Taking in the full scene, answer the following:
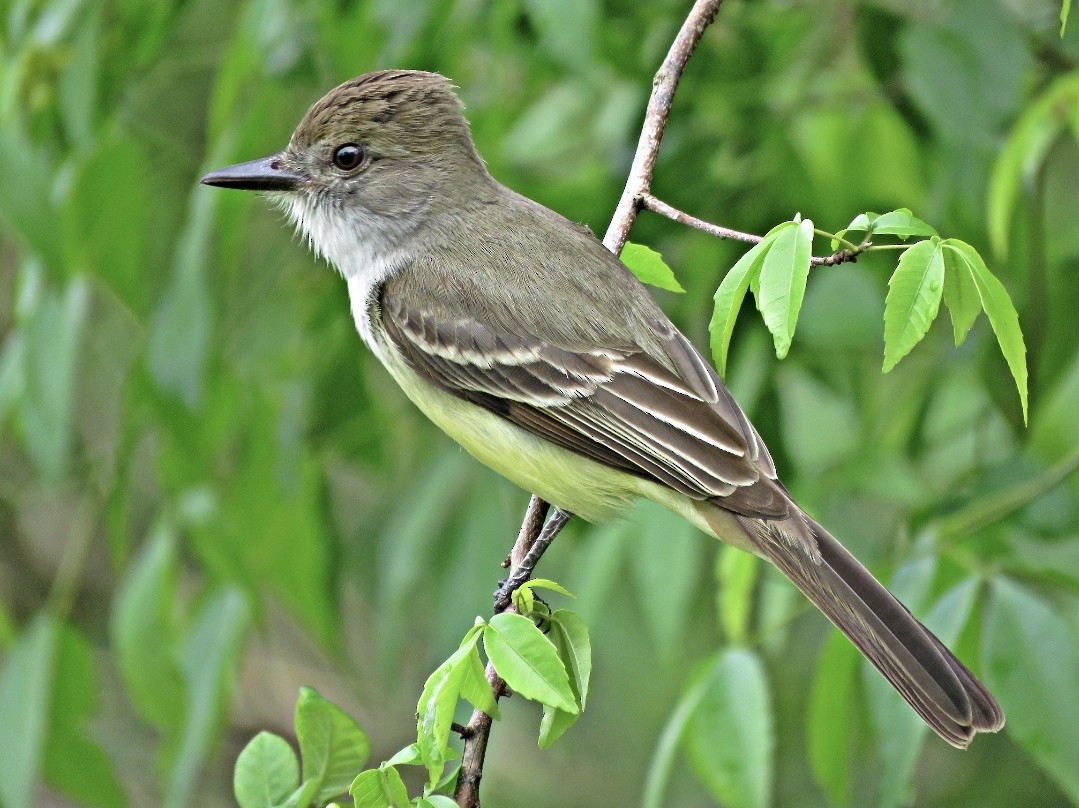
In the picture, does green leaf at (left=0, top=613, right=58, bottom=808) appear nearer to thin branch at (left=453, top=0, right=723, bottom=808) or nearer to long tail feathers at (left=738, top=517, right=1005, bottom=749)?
thin branch at (left=453, top=0, right=723, bottom=808)

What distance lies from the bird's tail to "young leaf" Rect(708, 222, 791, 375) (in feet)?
2.37

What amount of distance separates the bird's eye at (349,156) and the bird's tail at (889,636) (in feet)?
5.44

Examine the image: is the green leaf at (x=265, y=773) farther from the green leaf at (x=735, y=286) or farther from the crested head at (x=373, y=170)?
the crested head at (x=373, y=170)

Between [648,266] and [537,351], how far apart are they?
36cm

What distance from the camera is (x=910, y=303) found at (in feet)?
7.36

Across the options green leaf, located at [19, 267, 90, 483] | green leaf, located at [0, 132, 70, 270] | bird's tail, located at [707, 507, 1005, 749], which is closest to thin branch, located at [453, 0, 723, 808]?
bird's tail, located at [707, 507, 1005, 749]

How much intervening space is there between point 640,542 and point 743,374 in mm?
534

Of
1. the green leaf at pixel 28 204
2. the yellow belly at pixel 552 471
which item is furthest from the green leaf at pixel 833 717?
the green leaf at pixel 28 204

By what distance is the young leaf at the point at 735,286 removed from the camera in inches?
94.2

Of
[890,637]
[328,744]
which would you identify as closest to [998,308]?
[890,637]

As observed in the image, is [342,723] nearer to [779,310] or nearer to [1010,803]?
[779,310]

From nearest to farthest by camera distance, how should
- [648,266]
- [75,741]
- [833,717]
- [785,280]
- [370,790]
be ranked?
[370,790], [785,280], [833,717], [648,266], [75,741]

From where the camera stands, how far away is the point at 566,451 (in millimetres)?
3363

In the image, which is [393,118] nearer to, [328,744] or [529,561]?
[529,561]
